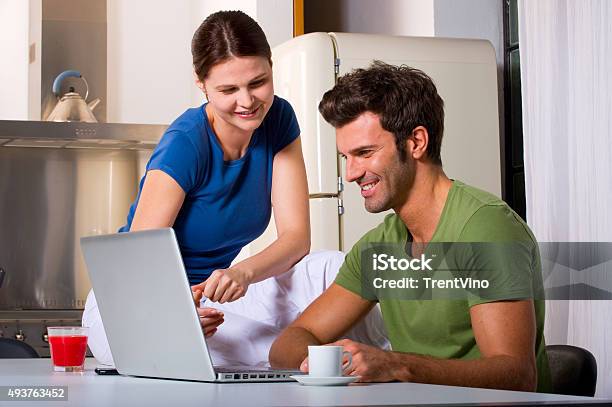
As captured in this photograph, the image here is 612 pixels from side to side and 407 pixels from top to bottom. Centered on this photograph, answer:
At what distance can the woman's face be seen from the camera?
215 centimetres

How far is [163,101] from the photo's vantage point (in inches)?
181

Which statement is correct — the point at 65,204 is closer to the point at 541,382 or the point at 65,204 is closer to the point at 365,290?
the point at 365,290

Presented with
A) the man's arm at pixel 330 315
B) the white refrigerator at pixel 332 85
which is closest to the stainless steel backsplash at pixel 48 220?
the white refrigerator at pixel 332 85

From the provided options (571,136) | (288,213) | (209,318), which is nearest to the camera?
(209,318)

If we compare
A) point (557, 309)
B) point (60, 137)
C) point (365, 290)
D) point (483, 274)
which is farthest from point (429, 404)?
point (60, 137)

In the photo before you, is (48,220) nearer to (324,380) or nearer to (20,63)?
(20,63)

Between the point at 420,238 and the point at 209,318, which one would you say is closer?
the point at 209,318

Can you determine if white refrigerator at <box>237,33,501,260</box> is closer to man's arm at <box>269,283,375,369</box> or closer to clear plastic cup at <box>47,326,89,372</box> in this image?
man's arm at <box>269,283,375,369</box>

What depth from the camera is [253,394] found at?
1176mm

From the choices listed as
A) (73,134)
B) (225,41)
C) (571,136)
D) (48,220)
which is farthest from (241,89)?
(48,220)

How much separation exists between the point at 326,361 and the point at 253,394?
187mm

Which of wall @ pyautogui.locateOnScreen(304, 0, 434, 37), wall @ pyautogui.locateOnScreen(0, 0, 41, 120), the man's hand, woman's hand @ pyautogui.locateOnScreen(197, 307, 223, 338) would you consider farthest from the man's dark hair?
wall @ pyautogui.locateOnScreen(0, 0, 41, 120)

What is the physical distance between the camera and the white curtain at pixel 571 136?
9.78 ft

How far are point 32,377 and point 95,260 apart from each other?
21 centimetres
